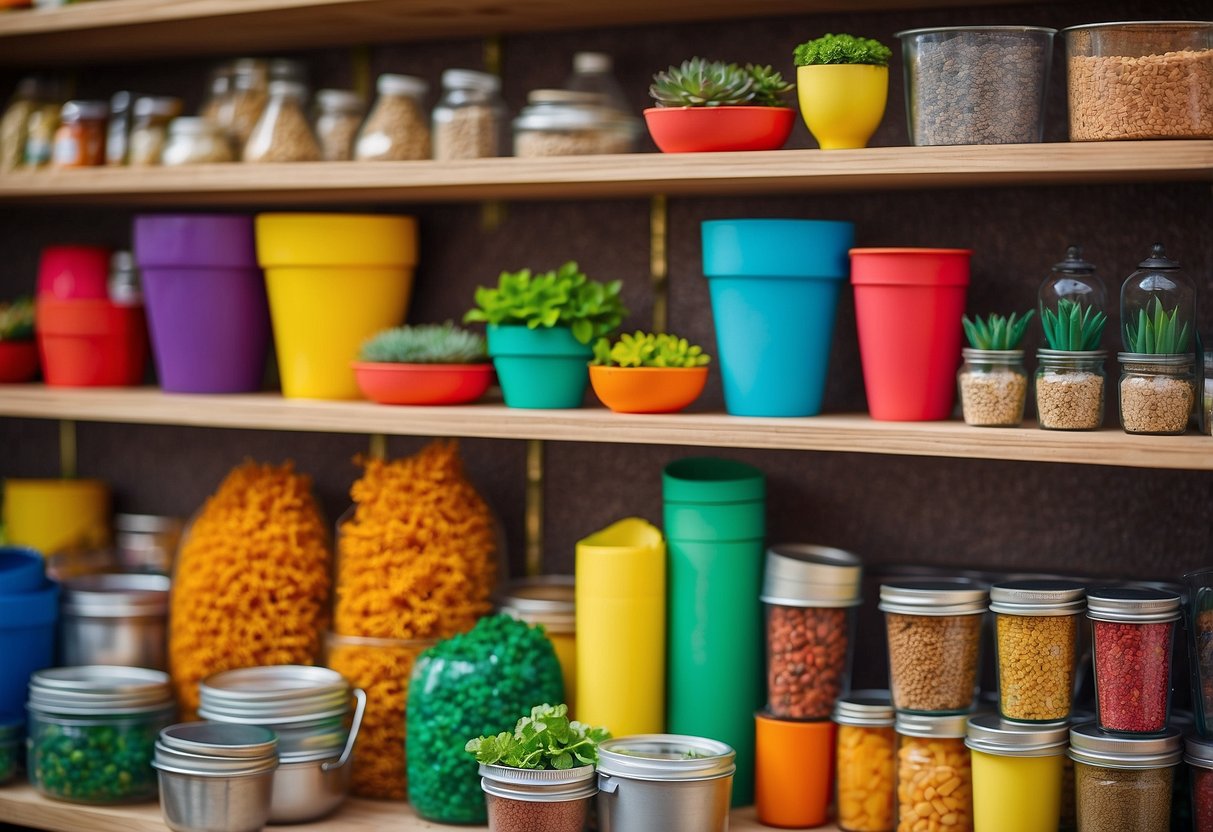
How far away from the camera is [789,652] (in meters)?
1.67

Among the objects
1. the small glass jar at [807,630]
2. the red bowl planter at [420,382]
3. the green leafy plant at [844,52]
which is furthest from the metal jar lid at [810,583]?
the green leafy plant at [844,52]

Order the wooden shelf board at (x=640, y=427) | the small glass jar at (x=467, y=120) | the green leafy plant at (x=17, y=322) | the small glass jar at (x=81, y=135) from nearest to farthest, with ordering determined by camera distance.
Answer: the wooden shelf board at (x=640, y=427) → the small glass jar at (x=467, y=120) → the small glass jar at (x=81, y=135) → the green leafy plant at (x=17, y=322)

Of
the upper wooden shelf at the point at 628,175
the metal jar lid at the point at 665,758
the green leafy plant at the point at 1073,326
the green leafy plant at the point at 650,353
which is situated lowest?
the metal jar lid at the point at 665,758

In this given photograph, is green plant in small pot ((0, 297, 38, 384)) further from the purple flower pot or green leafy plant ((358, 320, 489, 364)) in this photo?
green leafy plant ((358, 320, 489, 364))

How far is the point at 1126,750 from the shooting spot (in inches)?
58.4

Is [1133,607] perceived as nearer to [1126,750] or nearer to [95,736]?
[1126,750]

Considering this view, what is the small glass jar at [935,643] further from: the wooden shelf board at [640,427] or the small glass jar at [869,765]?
the wooden shelf board at [640,427]

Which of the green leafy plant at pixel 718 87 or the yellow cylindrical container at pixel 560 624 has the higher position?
the green leafy plant at pixel 718 87

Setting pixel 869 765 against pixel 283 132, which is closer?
pixel 869 765

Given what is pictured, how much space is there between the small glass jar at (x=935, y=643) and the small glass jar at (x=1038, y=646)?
41mm

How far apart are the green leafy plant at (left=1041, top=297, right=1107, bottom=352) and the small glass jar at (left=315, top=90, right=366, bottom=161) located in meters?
0.94

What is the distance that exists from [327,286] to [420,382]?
227mm

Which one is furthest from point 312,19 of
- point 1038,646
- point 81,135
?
point 1038,646

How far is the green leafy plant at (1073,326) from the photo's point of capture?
150cm
